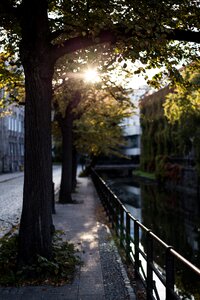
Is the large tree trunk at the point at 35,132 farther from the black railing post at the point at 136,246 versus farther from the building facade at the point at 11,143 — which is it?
the building facade at the point at 11,143

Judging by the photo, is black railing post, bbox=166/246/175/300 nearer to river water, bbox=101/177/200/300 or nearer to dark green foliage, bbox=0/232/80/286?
dark green foliage, bbox=0/232/80/286

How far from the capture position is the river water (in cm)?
1013

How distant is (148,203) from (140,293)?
2196 centimetres

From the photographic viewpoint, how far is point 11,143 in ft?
197

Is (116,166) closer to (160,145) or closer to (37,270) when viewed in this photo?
(160,145)

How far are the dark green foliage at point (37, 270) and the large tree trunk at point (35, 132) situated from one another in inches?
10.3

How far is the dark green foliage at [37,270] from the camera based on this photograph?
731 cm

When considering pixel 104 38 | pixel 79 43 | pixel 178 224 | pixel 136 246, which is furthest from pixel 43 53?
pixel 178 224

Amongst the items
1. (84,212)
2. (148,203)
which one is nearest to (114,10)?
(84,212)

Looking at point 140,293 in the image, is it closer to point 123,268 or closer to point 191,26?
point 123,268

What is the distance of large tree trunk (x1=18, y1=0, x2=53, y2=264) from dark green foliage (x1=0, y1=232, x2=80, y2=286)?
10.3 inches

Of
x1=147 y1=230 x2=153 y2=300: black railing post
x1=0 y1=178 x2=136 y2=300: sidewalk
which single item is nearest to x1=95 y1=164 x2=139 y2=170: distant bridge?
x1=0 y1=178 x2=136 y2=300: sidewalk

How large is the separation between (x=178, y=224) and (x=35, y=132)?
13.4 m

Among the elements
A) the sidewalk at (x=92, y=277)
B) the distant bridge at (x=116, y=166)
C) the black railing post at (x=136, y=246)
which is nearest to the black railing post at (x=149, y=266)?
the sidewalk at (x=92, y=277)
